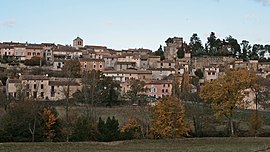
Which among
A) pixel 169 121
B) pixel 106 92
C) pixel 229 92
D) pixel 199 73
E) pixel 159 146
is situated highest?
pixel 199 73

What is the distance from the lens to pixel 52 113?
34.5m

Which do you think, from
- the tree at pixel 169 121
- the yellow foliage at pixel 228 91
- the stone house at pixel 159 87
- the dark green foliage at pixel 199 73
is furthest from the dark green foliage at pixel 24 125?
the dark green foliage at pixel 199 73

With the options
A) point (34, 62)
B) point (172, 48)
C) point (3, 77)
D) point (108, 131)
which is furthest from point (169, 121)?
point (172, 48)

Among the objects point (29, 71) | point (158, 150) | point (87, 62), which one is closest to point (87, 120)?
point (158, 150)

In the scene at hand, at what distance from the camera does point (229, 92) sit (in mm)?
36656

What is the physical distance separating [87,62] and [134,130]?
52.3 meters

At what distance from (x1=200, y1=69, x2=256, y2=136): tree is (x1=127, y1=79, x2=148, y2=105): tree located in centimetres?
2435

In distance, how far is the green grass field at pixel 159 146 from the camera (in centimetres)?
2684

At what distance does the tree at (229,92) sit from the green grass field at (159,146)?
3778mm

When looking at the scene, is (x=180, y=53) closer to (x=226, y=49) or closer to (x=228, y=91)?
(x=226, y=49)

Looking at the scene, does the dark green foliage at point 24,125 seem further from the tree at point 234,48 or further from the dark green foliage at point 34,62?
the tree at point 234,48

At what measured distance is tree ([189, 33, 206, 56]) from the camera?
106406 mm

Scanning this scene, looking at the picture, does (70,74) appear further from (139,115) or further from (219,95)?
(219,95)

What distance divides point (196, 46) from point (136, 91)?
2016 inches
